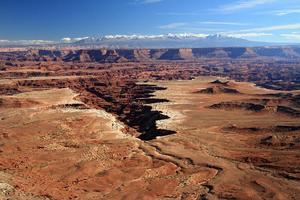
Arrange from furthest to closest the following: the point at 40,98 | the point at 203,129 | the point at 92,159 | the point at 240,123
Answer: the point at 40,98, the point at 240,123, the point at 203,129, the point at 92,159

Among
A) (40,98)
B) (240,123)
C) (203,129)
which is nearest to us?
(203,129)

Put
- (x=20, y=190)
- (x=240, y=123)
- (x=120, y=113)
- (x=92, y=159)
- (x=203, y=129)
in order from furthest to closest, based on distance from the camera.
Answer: (x=120, y=113), (x=240, y=123), (x=203, y=129), (x=92, y=159), (x=20, y=190)

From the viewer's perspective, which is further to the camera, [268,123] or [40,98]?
[40,98]

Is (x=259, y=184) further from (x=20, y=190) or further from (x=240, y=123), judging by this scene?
(x=240, y=123)

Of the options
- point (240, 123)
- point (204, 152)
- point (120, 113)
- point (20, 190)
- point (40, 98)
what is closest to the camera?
point (20, 190)

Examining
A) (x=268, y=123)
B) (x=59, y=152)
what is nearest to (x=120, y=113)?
(x=268, y=123)

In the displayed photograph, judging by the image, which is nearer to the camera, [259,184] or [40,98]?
[259,184]

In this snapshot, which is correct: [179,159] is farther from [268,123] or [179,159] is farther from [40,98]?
[40,98]

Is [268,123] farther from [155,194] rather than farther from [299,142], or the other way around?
[155,194]

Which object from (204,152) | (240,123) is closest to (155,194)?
(204,152)
